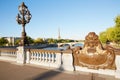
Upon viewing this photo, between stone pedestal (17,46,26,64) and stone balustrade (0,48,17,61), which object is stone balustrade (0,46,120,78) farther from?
stone balustrade (0,48,17,61)

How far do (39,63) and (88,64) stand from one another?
4.25m

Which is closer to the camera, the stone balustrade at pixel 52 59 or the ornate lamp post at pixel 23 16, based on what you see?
the stone balustrade at pixel 52 59

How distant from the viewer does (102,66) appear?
828 cm

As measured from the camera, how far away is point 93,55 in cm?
864

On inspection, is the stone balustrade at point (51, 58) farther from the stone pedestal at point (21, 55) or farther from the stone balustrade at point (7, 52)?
the stone balustrade at point (7, 52)

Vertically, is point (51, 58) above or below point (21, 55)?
below

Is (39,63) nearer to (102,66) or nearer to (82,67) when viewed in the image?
(82,67)

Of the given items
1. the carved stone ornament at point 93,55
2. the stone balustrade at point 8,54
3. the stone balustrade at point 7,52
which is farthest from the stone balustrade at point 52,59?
the stone balustrade at point 7,52

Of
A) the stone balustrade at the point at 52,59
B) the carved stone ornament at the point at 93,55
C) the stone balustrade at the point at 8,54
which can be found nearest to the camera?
the carved stone ornament at the point at 93,55

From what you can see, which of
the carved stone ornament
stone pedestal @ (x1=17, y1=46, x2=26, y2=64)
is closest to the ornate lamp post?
stone pedestal @ (x1=17, y1=46, x2=26, y2=64)

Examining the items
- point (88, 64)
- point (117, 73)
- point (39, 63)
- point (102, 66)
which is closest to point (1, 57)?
point (39, 63)

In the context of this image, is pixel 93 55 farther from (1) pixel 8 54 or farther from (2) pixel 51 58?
(1) pixel 8 54

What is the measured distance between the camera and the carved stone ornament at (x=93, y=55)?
810 centimetres

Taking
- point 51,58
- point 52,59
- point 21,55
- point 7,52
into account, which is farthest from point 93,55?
point 7,52
